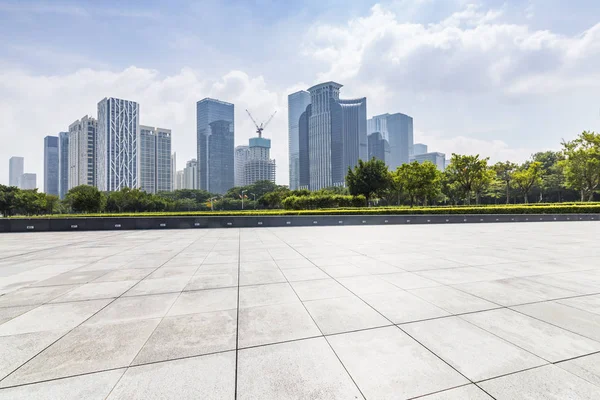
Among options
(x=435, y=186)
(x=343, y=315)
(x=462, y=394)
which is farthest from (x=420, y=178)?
(x=462, y=394)

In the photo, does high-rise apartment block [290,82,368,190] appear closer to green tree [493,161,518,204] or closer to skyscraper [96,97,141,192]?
skyscraper [96,97,141,192]

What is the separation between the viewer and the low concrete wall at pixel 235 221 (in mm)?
17875

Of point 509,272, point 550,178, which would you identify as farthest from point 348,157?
point 509,272

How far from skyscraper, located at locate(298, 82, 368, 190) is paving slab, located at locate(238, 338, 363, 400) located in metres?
156

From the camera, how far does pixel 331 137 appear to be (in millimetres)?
162375

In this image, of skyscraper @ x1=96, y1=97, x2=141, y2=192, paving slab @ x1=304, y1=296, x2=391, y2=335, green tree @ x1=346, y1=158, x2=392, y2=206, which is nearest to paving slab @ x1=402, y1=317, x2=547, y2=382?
paving slab @ x1=304, y1=296, x2=391, y2=335

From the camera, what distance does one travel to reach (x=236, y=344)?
3.21m

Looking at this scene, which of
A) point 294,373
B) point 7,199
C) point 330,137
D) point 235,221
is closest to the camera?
point 294,373

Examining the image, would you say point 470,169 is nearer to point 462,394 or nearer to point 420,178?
point 420,178

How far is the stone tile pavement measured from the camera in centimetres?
247

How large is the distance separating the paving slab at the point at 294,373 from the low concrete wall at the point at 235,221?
17191 mm

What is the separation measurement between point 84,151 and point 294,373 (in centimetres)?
18732

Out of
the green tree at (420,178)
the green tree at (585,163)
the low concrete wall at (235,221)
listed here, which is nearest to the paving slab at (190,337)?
the low concrete wall at (235,221)

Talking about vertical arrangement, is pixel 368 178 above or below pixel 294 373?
above
